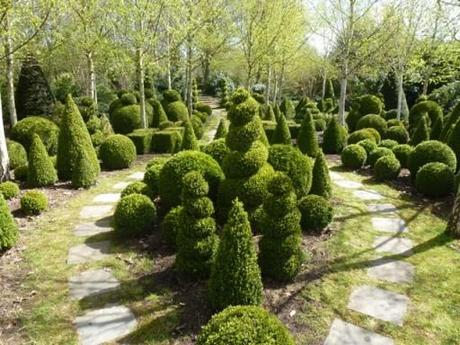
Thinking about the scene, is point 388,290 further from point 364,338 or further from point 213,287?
point 213,287

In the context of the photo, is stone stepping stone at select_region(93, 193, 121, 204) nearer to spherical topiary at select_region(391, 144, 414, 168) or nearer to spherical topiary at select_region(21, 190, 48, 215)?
spherical topiary at select_region(21, 190, 48, 215)

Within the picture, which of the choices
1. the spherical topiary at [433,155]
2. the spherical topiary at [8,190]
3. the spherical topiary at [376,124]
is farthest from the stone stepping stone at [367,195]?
the spherical topiary at [8,190]

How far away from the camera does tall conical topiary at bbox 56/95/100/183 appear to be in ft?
37.2

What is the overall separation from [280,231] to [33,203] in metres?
6.23

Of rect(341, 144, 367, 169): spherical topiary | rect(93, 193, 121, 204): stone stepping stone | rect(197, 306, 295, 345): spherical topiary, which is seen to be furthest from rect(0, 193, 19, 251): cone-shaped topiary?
rect(341, 144, 367, 169): spherical topiary

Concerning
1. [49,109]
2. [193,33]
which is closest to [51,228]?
[49,109]

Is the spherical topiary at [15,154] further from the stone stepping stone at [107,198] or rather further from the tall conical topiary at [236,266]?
the tall conical topiary at [236,266]

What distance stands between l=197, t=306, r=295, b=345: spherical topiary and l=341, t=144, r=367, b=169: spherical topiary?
1110 cm

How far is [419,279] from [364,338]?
7.15 feet

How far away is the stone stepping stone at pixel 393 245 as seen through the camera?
7.80 m

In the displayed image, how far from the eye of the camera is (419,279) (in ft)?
22.2

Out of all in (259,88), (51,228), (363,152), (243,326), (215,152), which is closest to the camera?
(243,326)

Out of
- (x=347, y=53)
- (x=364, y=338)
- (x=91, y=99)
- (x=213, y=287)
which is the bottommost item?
(x=364, y=338)

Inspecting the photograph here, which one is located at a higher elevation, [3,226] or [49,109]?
[49,109]
